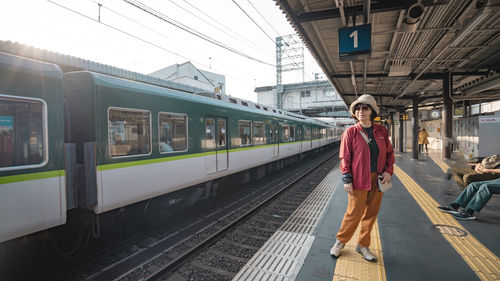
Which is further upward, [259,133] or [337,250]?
[259,133]

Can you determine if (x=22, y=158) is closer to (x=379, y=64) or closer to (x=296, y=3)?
(x=296, y=3)

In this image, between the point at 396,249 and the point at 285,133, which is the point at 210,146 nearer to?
the point at 396,249

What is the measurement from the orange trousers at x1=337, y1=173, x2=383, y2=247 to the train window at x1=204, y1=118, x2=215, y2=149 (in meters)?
3.56

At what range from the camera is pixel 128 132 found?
3893 mm

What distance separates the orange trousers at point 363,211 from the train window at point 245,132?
15.2ft

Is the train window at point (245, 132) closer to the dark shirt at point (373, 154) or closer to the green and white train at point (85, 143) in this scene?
the green and white train at point (85, 143)

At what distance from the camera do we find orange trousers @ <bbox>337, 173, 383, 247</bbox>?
278cm

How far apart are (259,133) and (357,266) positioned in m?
5.95

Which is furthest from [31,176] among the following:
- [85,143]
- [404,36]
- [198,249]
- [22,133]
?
[404,36]

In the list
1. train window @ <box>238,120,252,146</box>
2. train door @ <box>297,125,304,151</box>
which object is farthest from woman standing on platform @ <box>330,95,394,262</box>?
train door @ <box>297,125,304,151</box>

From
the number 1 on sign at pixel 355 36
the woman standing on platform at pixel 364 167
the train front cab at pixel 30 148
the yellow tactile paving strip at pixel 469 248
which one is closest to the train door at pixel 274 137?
the number 1 on sign at pixel 355 36

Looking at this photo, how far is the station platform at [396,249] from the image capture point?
8.83 ft

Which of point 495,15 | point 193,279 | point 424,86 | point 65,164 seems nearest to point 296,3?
point 495,15

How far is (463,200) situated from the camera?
4293 millimetres
